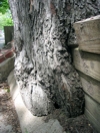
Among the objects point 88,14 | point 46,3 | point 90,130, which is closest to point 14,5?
point 46,3

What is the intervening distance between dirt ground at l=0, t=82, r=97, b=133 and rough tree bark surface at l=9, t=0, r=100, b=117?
94 millimetres

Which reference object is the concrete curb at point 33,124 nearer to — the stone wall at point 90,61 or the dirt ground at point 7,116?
the dirt ground at point 7,116

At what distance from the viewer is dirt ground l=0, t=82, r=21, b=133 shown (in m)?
2.47

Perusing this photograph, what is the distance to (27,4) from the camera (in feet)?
7.14

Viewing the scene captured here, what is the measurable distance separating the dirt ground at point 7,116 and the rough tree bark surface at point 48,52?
Result: 38cm

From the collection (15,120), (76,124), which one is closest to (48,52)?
(76,124)

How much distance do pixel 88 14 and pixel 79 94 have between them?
88cm

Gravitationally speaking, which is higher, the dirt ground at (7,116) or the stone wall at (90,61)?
the stone wall at (90,61)

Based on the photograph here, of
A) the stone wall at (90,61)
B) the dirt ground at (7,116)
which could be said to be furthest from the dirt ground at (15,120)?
the stone wall at (90,61)

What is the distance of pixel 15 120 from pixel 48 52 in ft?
4.34

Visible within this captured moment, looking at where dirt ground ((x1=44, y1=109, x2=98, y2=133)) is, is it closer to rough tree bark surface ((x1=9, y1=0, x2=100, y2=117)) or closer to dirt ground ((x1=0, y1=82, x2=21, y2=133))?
rough tree bark surface ((x1=9, y1=0, x2=100, y2=117))

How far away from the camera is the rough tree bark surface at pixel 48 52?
71.3 inches

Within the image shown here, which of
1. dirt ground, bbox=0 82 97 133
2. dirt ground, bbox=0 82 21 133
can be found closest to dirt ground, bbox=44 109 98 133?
dirt ground, bbox=0 82 97 133

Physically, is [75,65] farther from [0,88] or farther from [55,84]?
[0,88]
